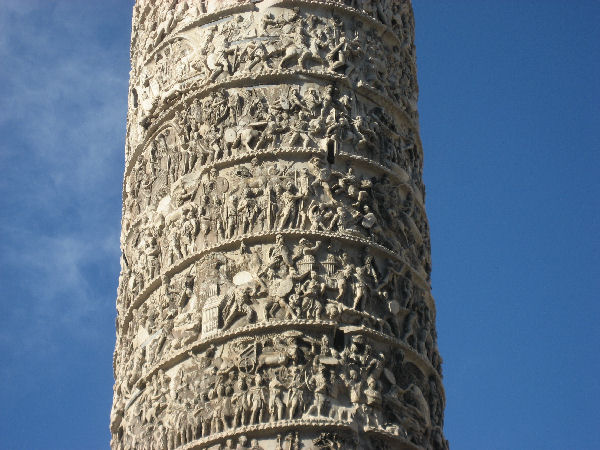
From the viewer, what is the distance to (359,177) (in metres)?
8.45

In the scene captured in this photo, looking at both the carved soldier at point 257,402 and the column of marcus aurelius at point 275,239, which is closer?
the carved soldier at point 257,402

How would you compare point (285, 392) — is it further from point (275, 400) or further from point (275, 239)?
point (275, 239)

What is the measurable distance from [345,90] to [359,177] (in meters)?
0.65

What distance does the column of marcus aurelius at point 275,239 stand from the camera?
7.56 metres

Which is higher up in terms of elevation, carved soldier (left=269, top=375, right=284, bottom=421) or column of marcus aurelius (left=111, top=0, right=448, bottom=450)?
column of marcus aurelius (left=111, top=0, right=448, bottom=450)

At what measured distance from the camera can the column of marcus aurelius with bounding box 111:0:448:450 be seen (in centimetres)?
756

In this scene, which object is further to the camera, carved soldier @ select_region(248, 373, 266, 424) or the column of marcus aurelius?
the column of marcus aurelius

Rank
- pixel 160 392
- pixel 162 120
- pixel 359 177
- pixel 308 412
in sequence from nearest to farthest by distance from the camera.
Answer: pixel 308 412 < pixel 160 392 < pixel 359 177 < pixel 162 120

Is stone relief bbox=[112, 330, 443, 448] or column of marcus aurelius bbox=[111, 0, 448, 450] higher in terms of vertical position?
column of marcus aurelius bbox=[111, 0, 448, 450]

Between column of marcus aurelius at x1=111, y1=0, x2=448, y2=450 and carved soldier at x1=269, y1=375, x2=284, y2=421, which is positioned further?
column of marcus aurelius at x1=111, y1=0, x2=448, y2=450

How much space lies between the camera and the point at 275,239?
800 cm

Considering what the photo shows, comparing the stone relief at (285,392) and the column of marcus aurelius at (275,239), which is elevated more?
the column of marcus aurelius at (275,239)

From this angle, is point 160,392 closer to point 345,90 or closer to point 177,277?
point 177,277

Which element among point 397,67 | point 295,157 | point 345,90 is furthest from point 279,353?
point 397,67
